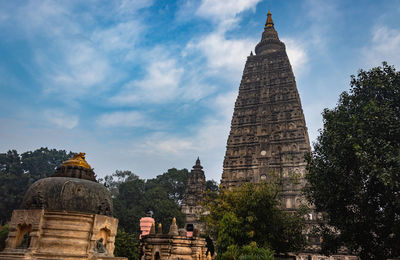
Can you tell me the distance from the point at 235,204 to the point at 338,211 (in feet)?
27.9

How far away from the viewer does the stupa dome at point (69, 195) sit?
418 inches

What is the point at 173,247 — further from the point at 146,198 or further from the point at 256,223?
the point at 146,198

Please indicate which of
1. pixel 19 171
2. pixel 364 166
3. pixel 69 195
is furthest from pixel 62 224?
pixel 19 171

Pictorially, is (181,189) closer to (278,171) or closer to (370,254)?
(278,171)

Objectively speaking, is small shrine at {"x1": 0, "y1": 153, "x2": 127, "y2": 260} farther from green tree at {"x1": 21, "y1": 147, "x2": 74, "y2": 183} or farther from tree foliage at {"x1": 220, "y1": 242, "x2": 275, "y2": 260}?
green tree at {"x1": 21, "y1": 147, "x2": 74, "y2": 183}

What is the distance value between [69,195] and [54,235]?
1.37 m

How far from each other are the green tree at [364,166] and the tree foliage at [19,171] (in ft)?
148

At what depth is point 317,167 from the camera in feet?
58.3

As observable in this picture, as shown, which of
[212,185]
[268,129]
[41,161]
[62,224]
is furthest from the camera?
[212,185]

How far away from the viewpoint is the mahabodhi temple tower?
40688mm

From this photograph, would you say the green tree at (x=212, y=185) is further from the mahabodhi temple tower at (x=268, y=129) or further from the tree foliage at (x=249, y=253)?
the tree foliage at (x=249, y=253)

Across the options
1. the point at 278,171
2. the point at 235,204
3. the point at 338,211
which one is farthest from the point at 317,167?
the point at 278,171

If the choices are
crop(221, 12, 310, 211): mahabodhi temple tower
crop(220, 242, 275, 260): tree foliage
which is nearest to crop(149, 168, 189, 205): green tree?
crop(221, 12, 310, 211): mahabodhi temple tower

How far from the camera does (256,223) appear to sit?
22.0 metres
